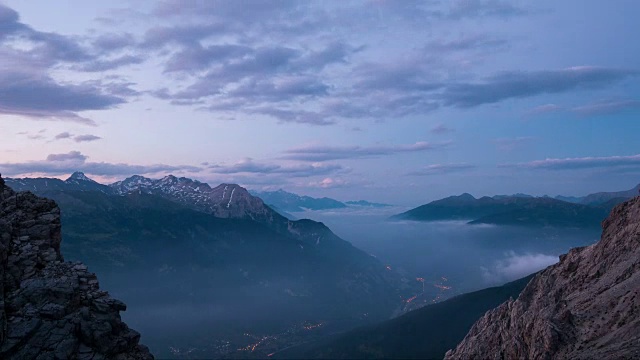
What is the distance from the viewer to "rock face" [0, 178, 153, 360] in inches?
1490

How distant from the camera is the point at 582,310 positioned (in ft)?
264

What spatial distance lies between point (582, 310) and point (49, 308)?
79885 mm

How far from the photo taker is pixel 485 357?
348ft

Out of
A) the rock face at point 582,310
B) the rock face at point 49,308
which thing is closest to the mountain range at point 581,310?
the rock face at point 582,310

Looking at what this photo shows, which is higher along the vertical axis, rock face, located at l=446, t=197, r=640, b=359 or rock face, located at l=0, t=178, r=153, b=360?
rock face, located at l=0, t=178, r=153, b=360

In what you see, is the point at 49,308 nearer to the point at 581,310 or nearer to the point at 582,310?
the point at 582,310

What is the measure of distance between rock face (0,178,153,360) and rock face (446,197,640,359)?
202 feet

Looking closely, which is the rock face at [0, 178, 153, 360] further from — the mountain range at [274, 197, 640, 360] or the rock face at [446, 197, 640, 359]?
the rock face at [446, 197, 640, 359]

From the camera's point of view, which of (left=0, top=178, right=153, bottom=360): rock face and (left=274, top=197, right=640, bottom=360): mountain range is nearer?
(left=0, top=178, right=153, bottom=360): rock face

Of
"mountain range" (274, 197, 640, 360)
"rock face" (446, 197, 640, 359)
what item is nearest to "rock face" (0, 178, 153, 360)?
"mountain range" (274, 197, 640, 360)

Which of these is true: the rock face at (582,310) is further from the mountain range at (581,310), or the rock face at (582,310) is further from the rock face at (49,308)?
the rock face at (49,308)

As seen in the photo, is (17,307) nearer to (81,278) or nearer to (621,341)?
(81,278)

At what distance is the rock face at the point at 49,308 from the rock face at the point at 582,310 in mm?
61631

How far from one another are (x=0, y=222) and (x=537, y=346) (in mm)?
80998
